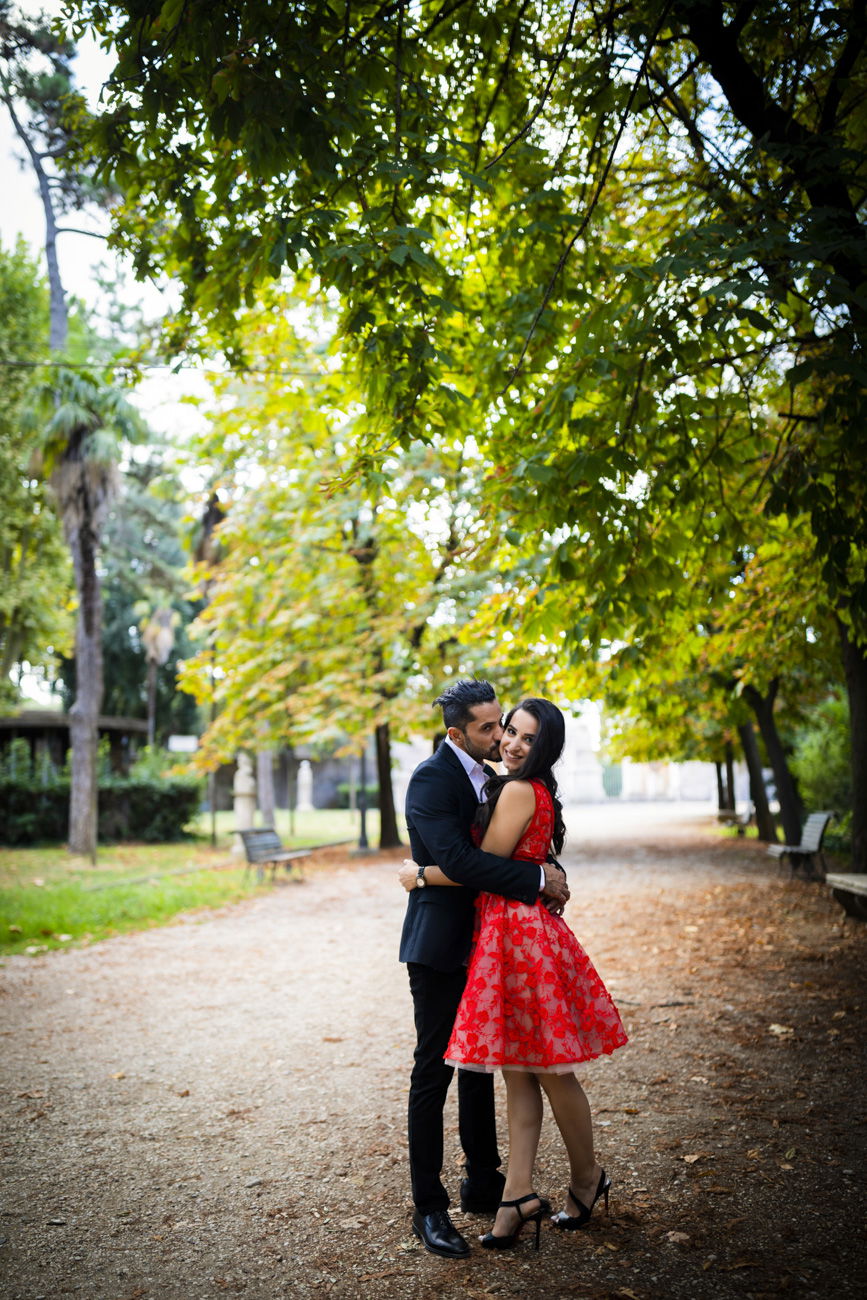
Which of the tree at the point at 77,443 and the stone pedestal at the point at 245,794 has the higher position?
the tree at the point at 77,443

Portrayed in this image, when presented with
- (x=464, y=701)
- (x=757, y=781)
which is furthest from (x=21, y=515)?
(x=464, y=701)

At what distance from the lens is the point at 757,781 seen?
21.2 meters

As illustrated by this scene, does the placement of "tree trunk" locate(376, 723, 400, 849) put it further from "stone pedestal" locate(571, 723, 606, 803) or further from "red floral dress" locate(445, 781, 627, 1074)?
"stone pedestal" locate(571, 723, 606, 803)

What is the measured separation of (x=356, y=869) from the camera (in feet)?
58.2

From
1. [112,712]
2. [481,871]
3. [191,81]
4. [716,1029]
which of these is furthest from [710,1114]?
[112,712]

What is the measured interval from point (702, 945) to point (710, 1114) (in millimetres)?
4799

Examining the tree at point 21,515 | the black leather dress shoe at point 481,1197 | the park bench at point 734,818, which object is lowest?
the park bench at point 734,818

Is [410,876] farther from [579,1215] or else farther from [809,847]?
[809,847]

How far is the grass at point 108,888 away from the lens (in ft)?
36.3

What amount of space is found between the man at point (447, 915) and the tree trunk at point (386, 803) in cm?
1664

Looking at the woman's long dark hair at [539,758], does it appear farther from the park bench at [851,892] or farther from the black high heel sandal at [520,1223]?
the park bench at [851,892]

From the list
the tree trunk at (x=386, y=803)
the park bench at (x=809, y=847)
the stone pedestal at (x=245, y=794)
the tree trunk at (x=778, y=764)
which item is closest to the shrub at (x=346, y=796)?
the tree trunk at (x=386, y=803)

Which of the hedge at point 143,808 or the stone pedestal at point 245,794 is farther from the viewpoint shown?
the hedge at point 143,808

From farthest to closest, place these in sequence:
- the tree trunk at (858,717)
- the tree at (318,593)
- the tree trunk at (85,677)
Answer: the tree trunk at (85,677) < the tree at (318,593) < the tree trunk at (858,717)
